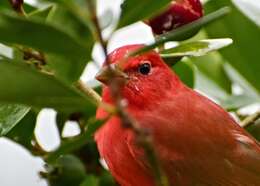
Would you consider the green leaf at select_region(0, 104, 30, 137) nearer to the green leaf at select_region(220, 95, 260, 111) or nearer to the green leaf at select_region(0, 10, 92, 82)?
the green leaf at select_region(0, 10, 92, 82)

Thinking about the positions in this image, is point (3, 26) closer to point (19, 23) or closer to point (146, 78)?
Answer: point (19, 23)

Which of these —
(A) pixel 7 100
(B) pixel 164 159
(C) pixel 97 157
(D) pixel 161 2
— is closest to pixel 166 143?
(B) pixel 164 159

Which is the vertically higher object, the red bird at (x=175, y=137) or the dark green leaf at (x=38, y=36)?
the dark green leaf at (x=38, y=36)

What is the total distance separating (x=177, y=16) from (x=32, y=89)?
23.3 inches

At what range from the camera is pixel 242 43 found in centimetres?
196

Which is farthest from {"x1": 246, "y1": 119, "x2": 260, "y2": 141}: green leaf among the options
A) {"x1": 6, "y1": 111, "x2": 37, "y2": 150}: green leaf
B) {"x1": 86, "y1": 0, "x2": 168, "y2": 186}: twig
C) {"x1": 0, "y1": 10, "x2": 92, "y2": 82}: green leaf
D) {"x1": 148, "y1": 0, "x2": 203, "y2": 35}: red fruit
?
{"x1": 86, "y1": 0, "x2": 168, "y2": 186}: twig

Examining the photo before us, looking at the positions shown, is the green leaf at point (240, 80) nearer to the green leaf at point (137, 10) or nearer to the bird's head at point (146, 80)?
the bird's head at point (146, 80)

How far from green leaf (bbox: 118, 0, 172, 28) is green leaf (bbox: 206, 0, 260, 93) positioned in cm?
76

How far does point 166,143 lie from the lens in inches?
67.7

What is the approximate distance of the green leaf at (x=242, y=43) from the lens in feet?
6.31

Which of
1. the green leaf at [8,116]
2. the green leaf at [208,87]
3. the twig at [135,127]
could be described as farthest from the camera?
the green leaf at [208,87]

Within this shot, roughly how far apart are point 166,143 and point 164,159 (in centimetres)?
4

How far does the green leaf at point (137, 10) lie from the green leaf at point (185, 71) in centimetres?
71

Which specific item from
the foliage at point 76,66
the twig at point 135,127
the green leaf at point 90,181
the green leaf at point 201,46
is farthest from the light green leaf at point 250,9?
the twig at point 135,127
